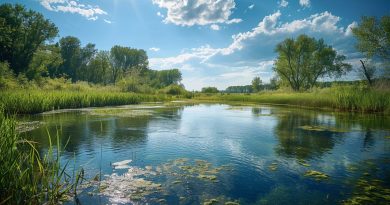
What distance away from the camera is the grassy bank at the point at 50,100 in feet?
46.0

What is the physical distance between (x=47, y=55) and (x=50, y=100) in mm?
31953

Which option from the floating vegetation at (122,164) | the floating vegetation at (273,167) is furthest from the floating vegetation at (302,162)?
the floating vegetation at (122,164)

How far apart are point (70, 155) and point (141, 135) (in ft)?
10.6

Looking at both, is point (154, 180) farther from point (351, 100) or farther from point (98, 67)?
point (98, 67)

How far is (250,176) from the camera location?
540cm

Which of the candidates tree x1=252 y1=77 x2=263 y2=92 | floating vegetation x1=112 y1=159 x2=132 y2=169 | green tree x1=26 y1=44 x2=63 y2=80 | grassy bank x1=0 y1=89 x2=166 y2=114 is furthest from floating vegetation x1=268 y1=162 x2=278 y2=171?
tree x1=252 y1=77 x2=263 y2=92

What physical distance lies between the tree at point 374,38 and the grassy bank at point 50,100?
25.8 metres

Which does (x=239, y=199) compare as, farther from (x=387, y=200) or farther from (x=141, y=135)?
(x=141, y=135)

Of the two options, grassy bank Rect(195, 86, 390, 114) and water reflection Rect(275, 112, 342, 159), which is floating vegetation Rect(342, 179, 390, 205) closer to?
water reflection Rect(275, 112, 342, 159)

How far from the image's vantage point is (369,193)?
14.7 feet

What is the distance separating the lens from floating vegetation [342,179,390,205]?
416cm

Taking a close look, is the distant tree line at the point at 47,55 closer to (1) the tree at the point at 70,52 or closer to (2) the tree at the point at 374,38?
Result: (1) the tree at the point at 70,52

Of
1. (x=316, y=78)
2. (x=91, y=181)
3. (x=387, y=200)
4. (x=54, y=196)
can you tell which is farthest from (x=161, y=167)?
(x=316, y=78)

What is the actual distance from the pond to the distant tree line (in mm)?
24589
